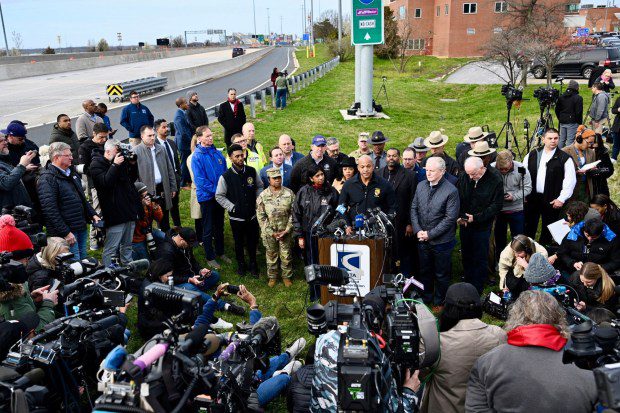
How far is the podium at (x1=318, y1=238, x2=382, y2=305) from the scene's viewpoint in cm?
607

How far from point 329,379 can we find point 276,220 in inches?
169

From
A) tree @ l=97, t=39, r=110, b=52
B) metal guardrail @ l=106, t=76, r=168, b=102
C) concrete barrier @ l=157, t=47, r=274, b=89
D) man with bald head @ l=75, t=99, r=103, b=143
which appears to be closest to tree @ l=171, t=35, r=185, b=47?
tree @ l=97, t=39, r=110, b=52

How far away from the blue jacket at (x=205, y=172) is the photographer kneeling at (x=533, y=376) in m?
5.64

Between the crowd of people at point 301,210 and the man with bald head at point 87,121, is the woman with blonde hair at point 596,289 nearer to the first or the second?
the crowd of people at point 301,210

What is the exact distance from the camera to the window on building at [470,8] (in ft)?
165

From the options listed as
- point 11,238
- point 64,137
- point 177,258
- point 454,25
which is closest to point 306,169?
point 177,258

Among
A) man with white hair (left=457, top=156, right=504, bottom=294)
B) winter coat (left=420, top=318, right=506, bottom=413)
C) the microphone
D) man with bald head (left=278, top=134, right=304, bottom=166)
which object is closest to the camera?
Result: the microphone

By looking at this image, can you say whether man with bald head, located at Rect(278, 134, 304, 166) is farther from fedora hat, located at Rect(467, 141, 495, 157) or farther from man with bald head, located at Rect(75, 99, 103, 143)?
man with bald head, located at Rect(75, 99, 103, 143)

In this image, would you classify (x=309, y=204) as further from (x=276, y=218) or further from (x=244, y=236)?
(x=244, y=236)

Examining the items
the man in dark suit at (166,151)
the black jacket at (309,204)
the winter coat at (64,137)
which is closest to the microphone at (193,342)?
the black jacket at (309,204)

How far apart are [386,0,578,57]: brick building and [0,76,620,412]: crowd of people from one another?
4114 cm

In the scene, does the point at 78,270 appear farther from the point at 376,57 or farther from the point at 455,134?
the point at 376,57

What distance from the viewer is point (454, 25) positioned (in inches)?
1991

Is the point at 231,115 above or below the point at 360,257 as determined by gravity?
above
